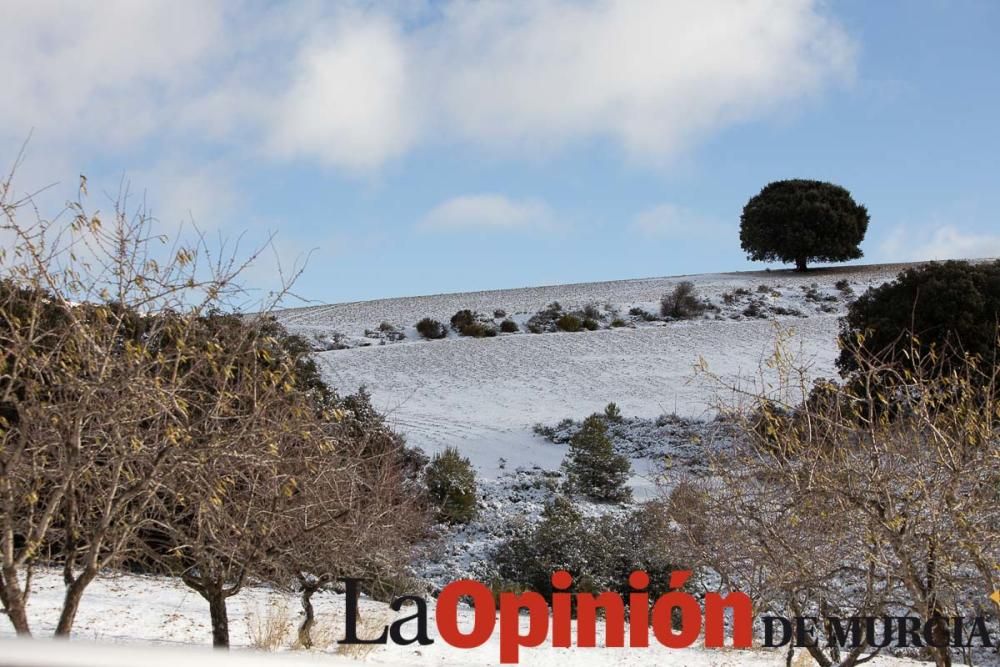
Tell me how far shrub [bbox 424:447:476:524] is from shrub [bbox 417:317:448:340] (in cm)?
2086

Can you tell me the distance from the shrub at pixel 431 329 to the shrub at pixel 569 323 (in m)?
4.54

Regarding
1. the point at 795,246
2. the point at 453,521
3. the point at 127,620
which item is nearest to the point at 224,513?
the point at 127,620

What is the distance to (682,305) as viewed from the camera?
38281mm

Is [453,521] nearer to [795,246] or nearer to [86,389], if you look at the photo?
[86,389]

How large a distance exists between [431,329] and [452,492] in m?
21.7

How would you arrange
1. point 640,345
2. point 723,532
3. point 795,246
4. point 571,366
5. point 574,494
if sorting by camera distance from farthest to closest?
point 795,246 → point 640,345 → point 571,366 → point 574,494 → point 723,532

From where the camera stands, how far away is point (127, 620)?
30.3 ft

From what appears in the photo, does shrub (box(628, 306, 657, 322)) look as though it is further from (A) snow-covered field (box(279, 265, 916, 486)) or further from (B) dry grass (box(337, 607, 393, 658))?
(B) dry grass (box(337, 607, 393, 658))

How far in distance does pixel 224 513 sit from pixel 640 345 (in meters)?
25.8

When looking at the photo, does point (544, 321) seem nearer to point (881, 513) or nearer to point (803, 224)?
point (803, 224)

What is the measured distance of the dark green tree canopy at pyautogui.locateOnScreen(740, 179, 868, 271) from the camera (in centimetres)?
4897

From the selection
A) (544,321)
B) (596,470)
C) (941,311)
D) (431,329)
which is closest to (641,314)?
(544,321)

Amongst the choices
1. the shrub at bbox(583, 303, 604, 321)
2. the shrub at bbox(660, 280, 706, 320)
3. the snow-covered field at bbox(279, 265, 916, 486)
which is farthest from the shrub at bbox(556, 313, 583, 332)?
the shrub at bbox(660, 280, 706, 320)

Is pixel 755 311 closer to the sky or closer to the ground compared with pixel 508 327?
closer to the sky
